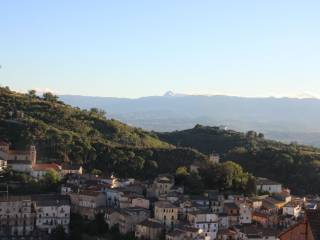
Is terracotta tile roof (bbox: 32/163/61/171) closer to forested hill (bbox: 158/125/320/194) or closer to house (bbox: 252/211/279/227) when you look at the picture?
house (bbox: 252/211/279/227)

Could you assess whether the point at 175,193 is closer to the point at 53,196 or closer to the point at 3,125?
the point at 53,196

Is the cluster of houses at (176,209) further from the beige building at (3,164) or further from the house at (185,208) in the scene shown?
the beige building at (3,164)

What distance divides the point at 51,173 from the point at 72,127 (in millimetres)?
23297

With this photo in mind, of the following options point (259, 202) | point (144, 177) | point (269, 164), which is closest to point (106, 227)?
point (259, 202)

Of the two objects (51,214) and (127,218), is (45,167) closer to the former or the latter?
(51,214)

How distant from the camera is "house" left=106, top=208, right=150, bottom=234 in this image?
44.0m

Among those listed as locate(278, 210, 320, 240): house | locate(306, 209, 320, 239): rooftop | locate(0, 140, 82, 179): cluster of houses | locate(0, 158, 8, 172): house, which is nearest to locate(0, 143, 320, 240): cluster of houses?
locate(0, 140, 82, 179): cluster of houses

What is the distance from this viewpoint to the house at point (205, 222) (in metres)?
43.7

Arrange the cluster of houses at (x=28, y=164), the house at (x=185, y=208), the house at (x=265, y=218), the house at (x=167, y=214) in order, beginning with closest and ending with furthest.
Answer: the house at (x=167, y=214) < the house at (x=185, y=208) < the house at (x=265, y=218) < the cluster of houses at (x=28, y=164)

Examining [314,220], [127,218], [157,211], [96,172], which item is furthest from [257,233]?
[314,220]

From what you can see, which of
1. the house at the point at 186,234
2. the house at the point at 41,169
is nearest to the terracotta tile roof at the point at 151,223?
the house at the point at 186,234

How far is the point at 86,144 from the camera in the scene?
216 feet

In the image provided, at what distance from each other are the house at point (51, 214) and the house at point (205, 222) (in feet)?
29.1

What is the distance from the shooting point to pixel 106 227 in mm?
45125
